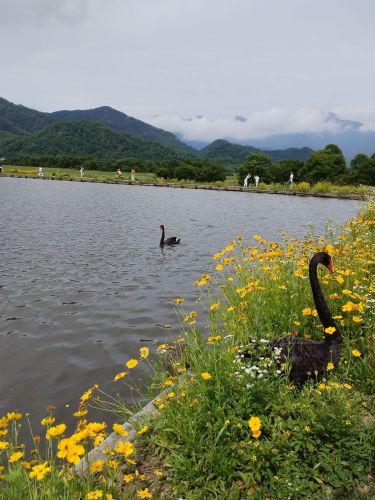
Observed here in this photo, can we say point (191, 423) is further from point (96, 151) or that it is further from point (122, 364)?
point (96, 151)

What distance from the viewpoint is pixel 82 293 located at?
31.0 ft

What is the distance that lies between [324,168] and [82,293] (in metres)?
67.3

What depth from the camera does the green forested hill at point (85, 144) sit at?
152 metres

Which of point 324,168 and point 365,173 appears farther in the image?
point 365,173

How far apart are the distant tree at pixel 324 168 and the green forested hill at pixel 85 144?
8457cm

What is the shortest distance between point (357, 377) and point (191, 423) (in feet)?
6.54

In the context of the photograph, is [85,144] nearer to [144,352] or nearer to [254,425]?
[144,352]

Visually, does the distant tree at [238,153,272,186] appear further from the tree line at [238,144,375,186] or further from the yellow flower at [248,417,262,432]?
the yellow flower at [248,417,262,432]

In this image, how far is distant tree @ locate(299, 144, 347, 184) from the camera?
69562 millimetres

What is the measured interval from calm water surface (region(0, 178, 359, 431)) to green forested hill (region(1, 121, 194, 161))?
13589cm

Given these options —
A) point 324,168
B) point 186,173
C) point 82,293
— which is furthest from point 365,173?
point 82,293

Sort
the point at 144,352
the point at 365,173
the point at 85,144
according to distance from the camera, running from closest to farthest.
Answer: the point at 144,352 → the point at 365,173 → the point at 85,144

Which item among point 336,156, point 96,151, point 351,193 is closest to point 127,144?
point 96,151

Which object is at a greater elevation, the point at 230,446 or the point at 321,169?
the point at 321,169
